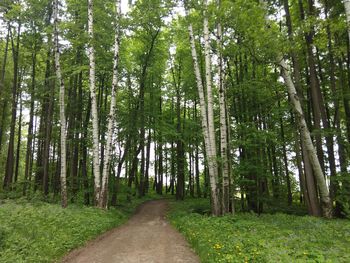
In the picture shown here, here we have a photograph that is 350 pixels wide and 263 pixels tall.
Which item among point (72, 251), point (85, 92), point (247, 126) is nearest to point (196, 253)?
point (72, 251)

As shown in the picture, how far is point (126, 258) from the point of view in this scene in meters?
6.74

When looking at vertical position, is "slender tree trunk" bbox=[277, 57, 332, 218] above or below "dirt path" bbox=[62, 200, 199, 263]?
above

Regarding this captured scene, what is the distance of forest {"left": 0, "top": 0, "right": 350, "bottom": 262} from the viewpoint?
7924mm

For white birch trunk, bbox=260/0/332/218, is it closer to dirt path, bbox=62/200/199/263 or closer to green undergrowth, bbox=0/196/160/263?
dirt path, bbox=62/200/199/263

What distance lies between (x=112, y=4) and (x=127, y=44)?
551cm

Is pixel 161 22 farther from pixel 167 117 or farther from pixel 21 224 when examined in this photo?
pixel 21 224

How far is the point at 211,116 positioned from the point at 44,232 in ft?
24.7

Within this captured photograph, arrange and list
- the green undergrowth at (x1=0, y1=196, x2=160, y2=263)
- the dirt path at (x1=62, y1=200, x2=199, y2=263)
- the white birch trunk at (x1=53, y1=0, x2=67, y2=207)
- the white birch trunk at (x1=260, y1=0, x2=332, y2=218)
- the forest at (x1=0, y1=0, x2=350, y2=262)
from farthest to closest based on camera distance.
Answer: the white birch trunk at (x1=53, y1=0, x2=67, y2=207)
the white birch trunk at (x1=260, y1=0, x2=332, y2=218)
the forest at (x1=0, y1=0, x2=350, y2=262)
the dirt path at (x1=62, y1=200, x2=199, y2=263)
the green undergrowth at (x1=0, y1=196, x2=160, y2=263)

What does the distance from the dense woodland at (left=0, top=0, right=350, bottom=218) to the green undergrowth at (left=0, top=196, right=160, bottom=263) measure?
2.81m

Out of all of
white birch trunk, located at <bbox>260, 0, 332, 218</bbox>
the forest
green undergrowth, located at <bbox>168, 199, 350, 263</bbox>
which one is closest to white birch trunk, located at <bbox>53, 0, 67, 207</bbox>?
the forest

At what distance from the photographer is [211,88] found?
1183 centimetres

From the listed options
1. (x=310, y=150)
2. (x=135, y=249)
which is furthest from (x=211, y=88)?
(x=135, y=249)

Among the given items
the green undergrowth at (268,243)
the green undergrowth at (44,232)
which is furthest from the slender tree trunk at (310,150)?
the green undergrowth at (44,232)

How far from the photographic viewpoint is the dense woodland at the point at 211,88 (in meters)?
10.1
